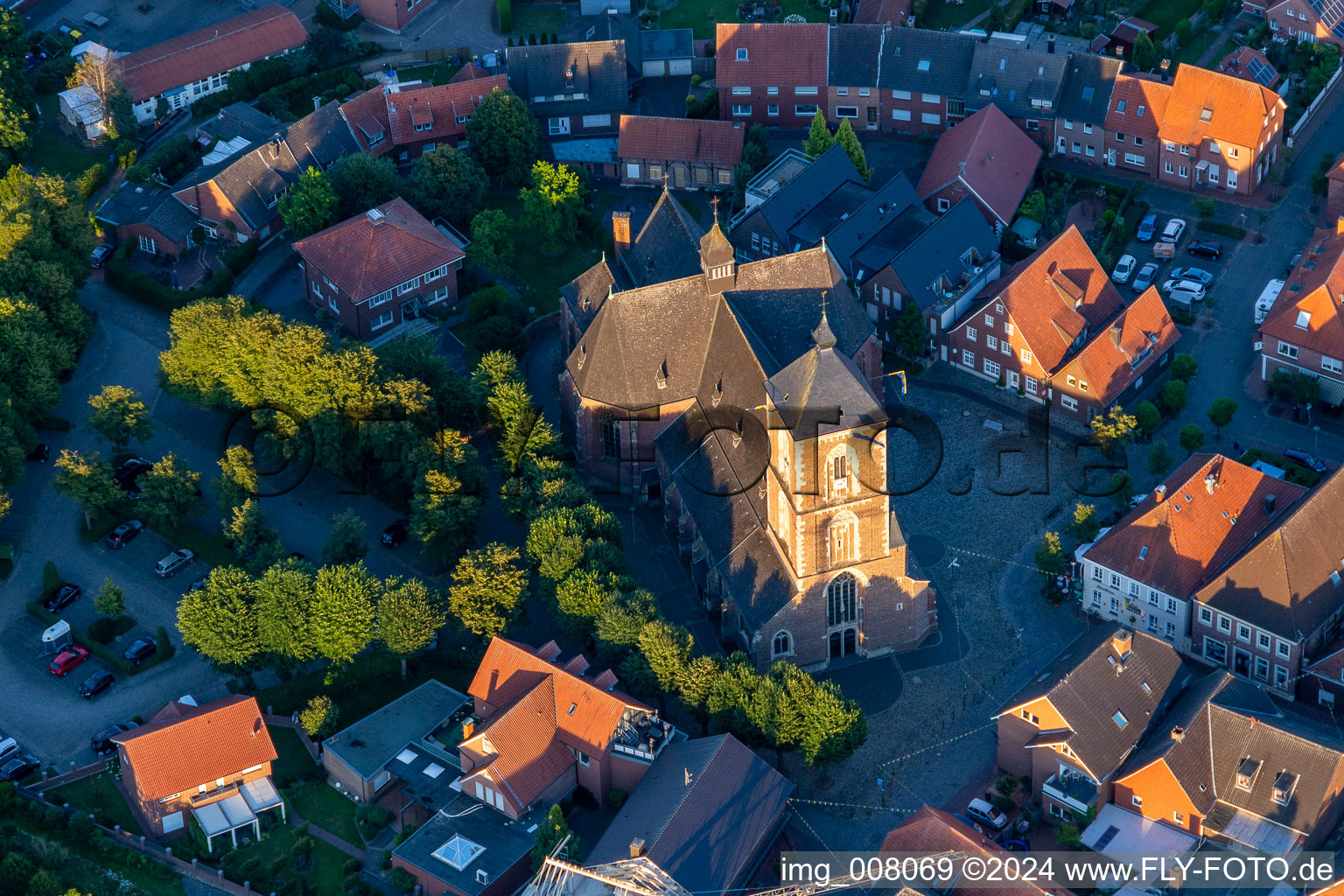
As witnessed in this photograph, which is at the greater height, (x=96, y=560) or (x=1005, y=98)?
(x=1005, y=98)

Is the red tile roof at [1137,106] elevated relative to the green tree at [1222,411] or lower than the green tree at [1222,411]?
elevated

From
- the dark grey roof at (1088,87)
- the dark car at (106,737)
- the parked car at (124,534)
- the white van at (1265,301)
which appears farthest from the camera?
the dark grey roof at (1088,87)

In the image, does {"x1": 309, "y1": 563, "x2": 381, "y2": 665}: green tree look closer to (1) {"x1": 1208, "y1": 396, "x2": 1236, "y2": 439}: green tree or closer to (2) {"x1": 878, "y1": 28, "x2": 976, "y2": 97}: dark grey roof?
(1) {"x1": 1208, "y1": 396, "x2": 1236, "y2": 439}: green tree

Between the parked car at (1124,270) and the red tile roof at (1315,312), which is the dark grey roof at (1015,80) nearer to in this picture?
the parked car at (1124,270)

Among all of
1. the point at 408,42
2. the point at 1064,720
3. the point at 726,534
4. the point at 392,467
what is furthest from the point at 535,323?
the point at 1064,720

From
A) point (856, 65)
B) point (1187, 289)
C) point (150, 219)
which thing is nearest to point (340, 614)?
point (150, 219)

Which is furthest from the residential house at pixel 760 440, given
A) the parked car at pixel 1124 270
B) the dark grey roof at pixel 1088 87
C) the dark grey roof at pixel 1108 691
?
the dark grey roof at pixel 1088 87

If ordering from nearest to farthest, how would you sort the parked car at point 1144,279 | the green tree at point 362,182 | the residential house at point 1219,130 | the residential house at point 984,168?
the parked car at point 1144,279, the residential house at point 984,168, the green tree at point 362,182, the residential house at point 1219,130

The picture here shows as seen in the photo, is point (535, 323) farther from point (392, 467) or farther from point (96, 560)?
point (96, 560)
